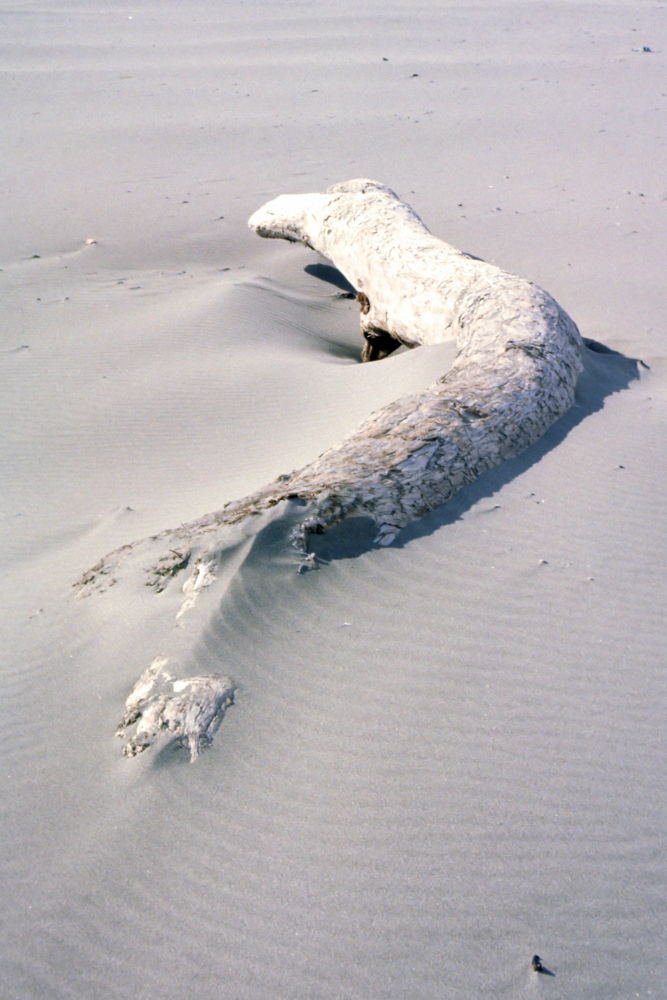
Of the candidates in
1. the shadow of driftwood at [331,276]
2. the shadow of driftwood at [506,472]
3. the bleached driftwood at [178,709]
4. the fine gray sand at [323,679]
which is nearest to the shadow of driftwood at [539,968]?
the fine gray sand at [323,679]

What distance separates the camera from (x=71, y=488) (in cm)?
499

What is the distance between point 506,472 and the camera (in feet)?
12.7

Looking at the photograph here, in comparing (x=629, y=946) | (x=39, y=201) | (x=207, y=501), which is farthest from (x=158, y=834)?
(x=39, y=201)

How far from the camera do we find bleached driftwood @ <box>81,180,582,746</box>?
10.9ft

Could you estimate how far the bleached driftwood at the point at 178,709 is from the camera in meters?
2.58

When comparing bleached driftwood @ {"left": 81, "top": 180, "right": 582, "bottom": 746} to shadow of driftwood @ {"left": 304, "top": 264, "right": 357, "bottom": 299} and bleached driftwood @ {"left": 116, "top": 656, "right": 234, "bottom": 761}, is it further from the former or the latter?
shadow of driftwood @ {"left": 304, "top": 264, "right": 357, "bottom": 299}

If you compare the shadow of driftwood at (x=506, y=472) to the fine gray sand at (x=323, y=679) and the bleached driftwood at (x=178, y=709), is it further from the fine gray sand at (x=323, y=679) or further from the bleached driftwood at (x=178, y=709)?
the bleached driftwood at (x=178, y=709)

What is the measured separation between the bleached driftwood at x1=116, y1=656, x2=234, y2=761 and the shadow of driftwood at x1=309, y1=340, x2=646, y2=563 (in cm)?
73

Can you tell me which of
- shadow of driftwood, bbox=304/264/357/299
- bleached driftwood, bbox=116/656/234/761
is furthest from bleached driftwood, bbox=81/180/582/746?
shadow of driftwood, bbox=304/264/357/299

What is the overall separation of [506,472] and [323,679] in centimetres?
164

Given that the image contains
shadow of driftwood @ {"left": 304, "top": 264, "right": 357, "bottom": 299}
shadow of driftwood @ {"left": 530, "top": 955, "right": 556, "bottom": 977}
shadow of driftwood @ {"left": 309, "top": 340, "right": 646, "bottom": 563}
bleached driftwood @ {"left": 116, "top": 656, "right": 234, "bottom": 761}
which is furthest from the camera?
shadow of driftwood @ {"left": 304, "top": 264, "right": 357, "bottom": 299}

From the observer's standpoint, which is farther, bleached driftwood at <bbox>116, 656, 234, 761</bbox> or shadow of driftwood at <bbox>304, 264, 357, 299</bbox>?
shadow of driftwood at <bbox>304, 264, 357, 299</bbox>

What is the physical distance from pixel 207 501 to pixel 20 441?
6.61ft

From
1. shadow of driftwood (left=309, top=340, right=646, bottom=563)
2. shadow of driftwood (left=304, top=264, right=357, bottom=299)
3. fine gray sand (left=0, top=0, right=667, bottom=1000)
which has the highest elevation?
shadow of driftwood (left=304, top=264, right=357, bottom=299)
